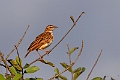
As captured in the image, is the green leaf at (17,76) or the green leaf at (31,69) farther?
the green leaf at (31,69)

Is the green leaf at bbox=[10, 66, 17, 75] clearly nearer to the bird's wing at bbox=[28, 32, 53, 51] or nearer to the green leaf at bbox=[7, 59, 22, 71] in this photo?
the green leaf at bbox=[7, 59, 22, 71]

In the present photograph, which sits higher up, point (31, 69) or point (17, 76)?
point (31, 69)

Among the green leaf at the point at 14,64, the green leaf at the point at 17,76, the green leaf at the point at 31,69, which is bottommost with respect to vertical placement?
the green leaf at the point at 17,76

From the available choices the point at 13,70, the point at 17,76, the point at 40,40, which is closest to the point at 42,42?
the point at 40,40

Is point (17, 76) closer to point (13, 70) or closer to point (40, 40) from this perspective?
point (13, 70)

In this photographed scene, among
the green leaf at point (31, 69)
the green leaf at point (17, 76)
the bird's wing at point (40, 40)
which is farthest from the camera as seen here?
the bird's wing at point (40, 40)

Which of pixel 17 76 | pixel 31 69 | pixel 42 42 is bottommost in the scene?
pixel 17 76

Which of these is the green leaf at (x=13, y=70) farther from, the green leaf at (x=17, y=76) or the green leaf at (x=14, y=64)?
the green leaf at (x=17, y=76)

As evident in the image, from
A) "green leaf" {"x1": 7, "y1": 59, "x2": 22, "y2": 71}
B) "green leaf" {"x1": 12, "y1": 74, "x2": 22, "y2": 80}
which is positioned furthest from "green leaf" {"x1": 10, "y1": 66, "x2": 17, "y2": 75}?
"green leaf" {"x1": 12, "y1": 74, "x2": 22, "y2": 80}

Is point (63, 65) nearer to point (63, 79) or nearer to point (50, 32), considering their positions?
point (63, 79)

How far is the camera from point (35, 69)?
3.67 m

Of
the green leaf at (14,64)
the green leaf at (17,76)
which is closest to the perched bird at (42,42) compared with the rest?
the green leaf at (14,64)

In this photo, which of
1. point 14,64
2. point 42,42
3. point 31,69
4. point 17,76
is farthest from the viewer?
point 42,42

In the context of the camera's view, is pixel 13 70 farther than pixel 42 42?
No
